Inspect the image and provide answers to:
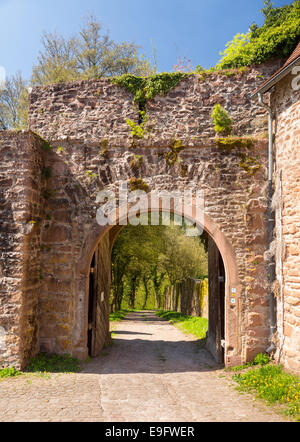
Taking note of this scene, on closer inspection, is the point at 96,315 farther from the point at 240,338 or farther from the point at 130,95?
the point at 130,95

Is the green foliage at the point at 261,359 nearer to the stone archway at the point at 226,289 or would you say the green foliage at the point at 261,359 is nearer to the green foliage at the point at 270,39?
the stone archway at the point at 226,289

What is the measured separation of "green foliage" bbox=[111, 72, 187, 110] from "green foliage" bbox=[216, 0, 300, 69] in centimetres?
115

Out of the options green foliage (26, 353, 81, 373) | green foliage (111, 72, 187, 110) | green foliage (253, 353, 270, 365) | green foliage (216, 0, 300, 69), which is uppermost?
green foliage (216, 0, 300, 69)

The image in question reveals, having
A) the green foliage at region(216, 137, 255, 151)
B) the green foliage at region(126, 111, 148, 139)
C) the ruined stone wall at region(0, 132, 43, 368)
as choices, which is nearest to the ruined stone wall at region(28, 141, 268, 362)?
the green foliage at region(216, 137, 255, 151)

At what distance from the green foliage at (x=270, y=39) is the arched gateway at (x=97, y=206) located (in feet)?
1.23

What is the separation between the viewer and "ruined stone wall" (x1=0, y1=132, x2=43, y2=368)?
645 cm

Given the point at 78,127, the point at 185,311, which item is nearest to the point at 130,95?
the point at 78,127

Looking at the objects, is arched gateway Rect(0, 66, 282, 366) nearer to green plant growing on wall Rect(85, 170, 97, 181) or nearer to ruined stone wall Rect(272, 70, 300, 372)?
green plant growing on wall Rect(85, 170, 97, 181)

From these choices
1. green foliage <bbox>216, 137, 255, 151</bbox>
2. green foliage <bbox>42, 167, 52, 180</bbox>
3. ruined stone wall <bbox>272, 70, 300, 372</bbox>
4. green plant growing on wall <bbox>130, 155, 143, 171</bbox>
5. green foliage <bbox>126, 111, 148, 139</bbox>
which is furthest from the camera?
green foliage <bbox>126, 111, 148, 139</bbox>

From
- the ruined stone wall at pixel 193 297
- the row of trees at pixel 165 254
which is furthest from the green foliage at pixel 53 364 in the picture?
the row of trees at pixel 165 254

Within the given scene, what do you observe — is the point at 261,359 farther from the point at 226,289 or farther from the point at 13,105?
the point at 13,105

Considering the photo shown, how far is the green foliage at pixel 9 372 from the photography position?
6211mm

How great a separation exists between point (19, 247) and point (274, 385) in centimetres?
484
